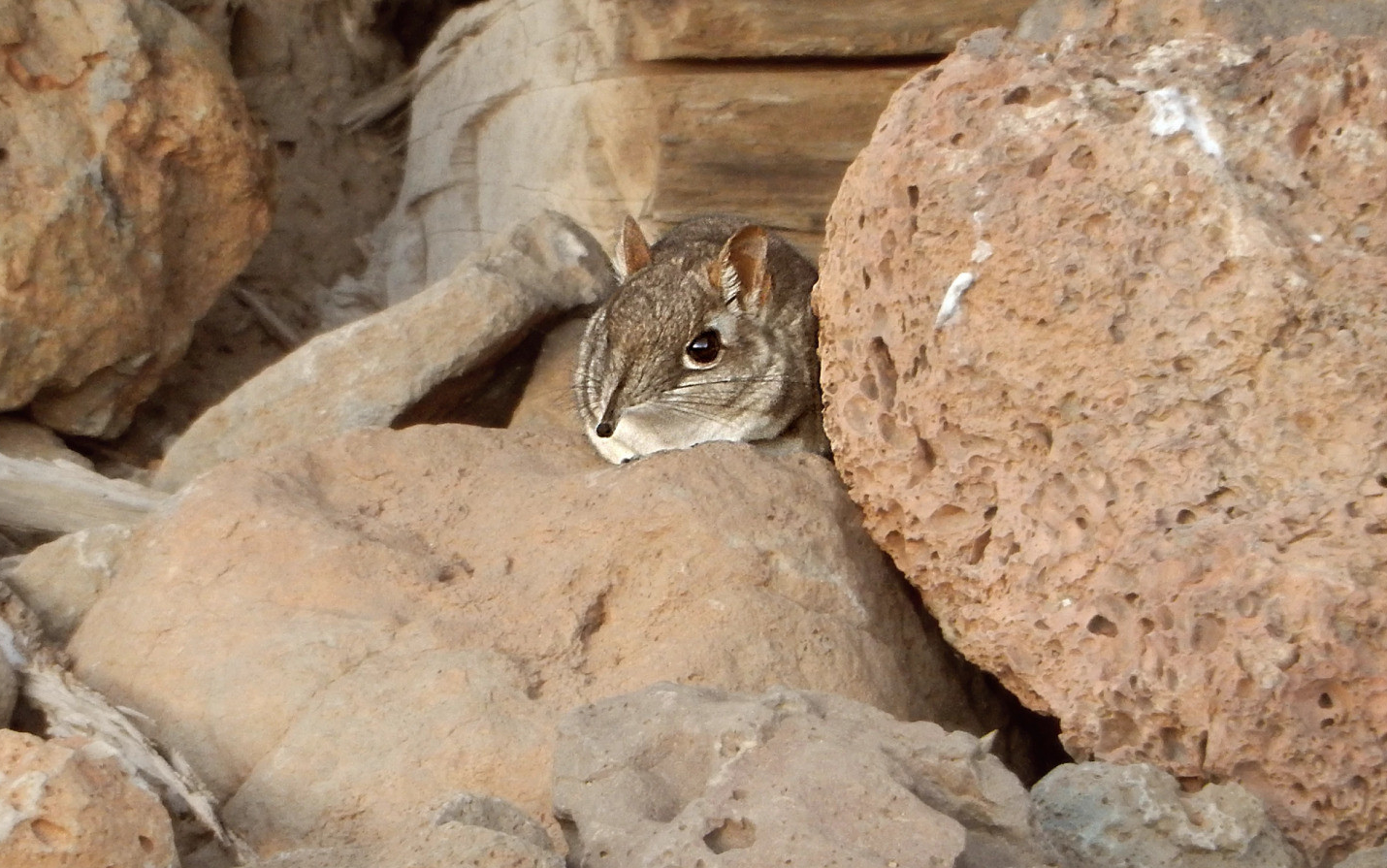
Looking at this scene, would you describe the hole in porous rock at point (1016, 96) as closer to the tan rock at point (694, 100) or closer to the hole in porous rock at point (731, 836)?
the hole in porous rock at point (731, 836)

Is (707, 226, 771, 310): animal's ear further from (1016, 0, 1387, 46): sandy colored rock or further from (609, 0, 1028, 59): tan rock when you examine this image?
(609, 0, 1028, 59): tan rock

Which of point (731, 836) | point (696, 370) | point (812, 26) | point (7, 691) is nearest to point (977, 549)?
point (731, 836)

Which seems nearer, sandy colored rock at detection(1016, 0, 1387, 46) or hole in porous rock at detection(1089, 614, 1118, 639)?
hole in porous rock at detection(1089, 614, 1118, 639)

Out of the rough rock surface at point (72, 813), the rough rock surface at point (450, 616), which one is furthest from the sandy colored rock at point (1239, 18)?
the rough rock surface at point (72, 813)

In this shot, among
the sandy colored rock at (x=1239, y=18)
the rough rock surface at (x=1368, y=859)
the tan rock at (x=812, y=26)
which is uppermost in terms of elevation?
the sandy colored rock at (x=1239, y=18)

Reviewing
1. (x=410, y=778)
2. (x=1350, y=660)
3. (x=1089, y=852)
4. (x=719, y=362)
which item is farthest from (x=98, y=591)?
(x=1350, y=660)

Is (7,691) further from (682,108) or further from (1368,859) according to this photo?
(682,108)

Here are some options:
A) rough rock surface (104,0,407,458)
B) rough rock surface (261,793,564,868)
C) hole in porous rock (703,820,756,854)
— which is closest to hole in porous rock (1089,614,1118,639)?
hole in porous rock (703,820,756,854)
